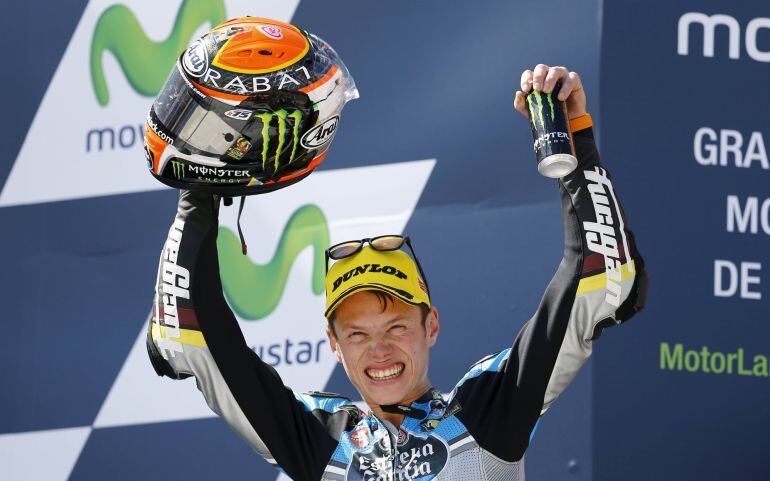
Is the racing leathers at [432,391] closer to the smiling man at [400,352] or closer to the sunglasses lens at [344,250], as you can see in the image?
the smiling man at [400,352]

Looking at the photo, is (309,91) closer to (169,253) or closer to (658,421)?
(169,253)

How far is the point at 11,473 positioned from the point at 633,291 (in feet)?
7.55

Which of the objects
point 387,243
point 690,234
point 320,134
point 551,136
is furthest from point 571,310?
point 690,234

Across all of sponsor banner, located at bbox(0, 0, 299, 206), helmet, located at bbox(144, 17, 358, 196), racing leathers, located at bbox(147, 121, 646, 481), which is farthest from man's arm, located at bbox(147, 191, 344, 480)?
sponsor banner, located at bbox(0, 0, 299, 206)

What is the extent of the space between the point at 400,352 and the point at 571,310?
40cm

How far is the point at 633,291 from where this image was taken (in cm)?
303

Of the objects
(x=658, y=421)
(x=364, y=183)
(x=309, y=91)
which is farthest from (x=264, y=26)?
(x=658, y=421)

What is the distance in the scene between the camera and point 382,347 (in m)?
3.21

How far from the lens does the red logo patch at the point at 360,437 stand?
321cm

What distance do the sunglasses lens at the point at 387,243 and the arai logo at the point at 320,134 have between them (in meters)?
0.32

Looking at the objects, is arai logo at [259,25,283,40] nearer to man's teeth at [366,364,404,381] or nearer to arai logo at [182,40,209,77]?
arai logo at [182,40,209,77]

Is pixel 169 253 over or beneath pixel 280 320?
over

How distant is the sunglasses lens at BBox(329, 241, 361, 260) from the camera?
10.9 ft

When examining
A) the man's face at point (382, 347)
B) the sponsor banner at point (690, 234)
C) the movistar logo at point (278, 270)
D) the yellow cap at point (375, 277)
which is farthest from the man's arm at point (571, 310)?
the movistar logo at point (278, 270)
